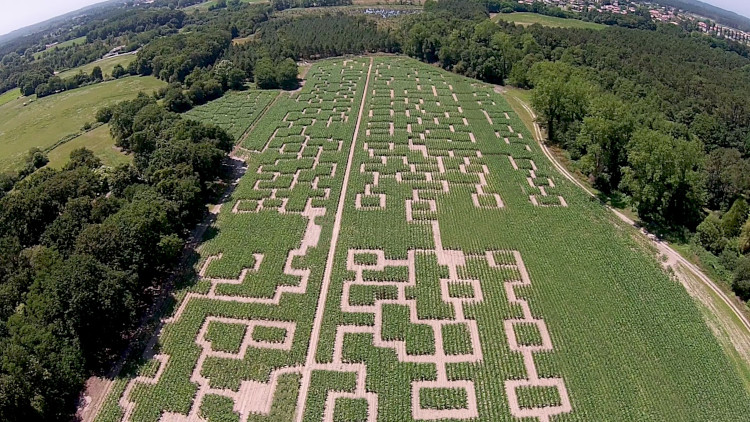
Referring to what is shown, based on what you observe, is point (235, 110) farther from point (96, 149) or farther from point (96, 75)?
point (96, 75)

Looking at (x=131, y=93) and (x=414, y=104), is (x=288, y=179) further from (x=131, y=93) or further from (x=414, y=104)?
(x=131, y=93)

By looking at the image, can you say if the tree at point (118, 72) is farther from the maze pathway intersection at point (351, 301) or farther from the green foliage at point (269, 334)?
the green foliage at point (269, 334)

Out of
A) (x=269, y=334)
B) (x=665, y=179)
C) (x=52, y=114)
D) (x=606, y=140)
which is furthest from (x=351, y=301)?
(x=52, y=114)

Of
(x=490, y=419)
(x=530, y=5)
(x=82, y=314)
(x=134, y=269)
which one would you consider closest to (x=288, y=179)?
(x=134, y=269)

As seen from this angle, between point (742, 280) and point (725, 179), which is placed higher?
point (725, 179)

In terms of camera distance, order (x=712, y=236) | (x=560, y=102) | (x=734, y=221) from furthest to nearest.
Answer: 1. (x=560, y=102)
2. (x=734, y=221)
3. (x=712, y=236)

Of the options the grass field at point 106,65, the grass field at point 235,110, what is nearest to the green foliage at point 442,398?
the grass field at point 235,110

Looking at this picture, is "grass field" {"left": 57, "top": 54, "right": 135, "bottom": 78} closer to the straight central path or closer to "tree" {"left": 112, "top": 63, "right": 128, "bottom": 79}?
"tree" {"left": 112, "top": 63, "right": 128, "bottom": 79}

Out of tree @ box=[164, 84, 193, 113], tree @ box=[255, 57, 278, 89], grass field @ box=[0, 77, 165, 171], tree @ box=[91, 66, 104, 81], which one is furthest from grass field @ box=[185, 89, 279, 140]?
tree @ box=[91, 66, 104, 81]
